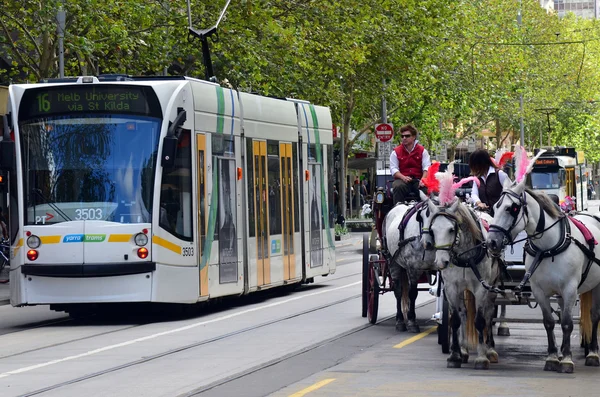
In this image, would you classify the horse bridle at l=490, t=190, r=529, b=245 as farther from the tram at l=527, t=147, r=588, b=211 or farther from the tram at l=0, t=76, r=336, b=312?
the tram at l=527, t=147, r=588, b=211

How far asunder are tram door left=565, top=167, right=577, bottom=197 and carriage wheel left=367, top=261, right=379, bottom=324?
121 ft

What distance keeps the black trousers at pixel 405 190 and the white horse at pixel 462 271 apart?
3.30 m

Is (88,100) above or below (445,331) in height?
above

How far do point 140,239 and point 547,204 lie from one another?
21.4ft

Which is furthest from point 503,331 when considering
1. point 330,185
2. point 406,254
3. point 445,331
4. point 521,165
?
point 330,185

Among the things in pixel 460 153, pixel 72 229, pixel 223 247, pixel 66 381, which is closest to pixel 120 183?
pixel 72 229

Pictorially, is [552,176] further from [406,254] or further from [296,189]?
[406,254]

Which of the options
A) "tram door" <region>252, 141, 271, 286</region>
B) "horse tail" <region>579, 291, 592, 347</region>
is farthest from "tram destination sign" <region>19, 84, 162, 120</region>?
"horse tail" <region>579, 291, 592, 347</region>

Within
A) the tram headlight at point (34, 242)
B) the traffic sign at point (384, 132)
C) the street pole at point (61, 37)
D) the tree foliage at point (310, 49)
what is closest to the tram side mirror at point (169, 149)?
the tram headlight at point (34, 242)

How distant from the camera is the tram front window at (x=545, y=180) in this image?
49688 millimetres

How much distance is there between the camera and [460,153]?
9819 cm

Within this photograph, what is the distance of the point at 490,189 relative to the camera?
13.2 metres

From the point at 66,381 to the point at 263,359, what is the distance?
2.21 m

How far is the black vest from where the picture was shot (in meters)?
13.2
